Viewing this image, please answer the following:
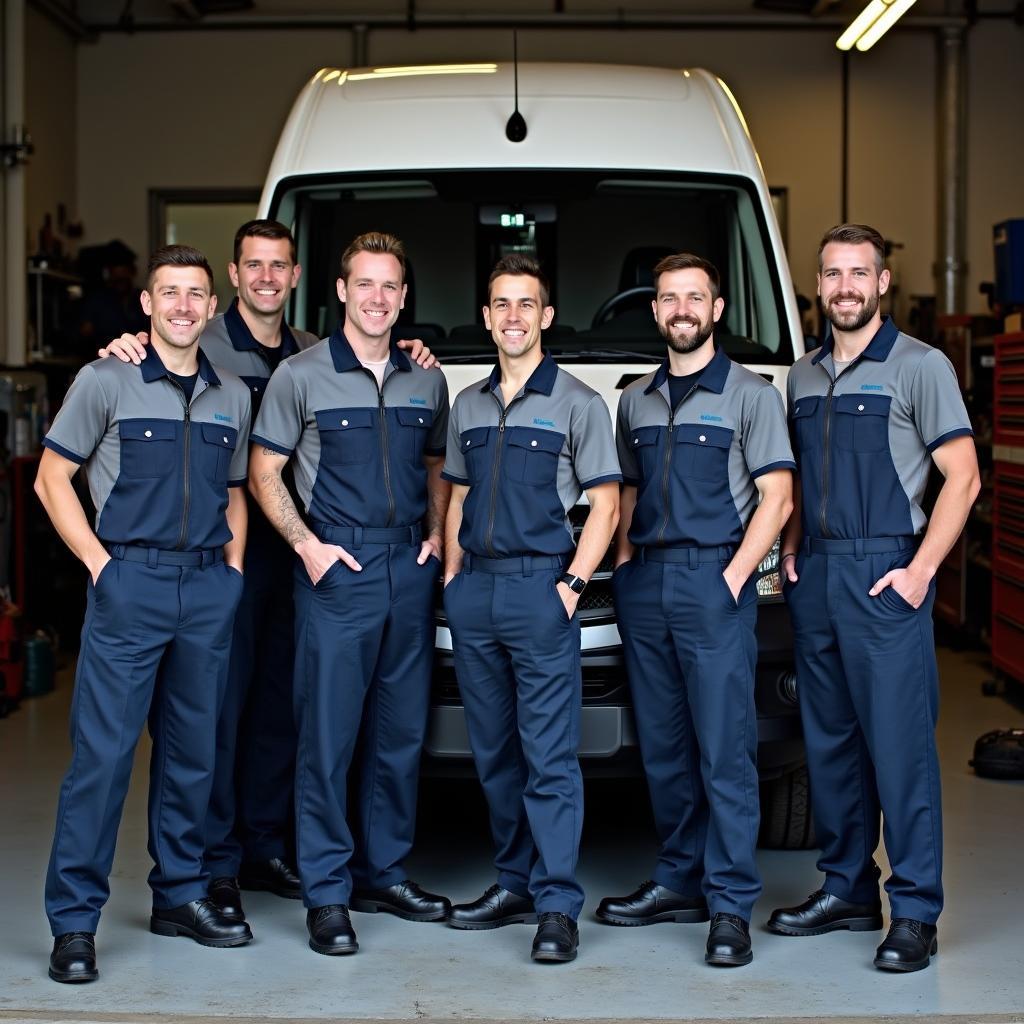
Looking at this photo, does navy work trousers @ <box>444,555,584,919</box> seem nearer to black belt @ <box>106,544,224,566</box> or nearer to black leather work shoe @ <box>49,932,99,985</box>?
black belt @ <box>106,544,224,566</box>

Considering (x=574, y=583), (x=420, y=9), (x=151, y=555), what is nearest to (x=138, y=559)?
(x=151, y=555)

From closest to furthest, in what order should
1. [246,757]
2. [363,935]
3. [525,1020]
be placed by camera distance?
[525,1020] < [363,935] < [246,757]

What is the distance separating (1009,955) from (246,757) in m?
2.13

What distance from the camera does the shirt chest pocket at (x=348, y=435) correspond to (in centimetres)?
416

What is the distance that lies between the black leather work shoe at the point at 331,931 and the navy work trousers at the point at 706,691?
2.87ft

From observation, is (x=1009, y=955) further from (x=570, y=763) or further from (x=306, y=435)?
(x=306, y=435)

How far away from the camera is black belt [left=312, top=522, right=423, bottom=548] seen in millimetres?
4148

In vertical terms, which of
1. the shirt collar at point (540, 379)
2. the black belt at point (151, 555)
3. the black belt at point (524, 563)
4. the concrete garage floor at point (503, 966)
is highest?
the shirt collar at point (540, 379)

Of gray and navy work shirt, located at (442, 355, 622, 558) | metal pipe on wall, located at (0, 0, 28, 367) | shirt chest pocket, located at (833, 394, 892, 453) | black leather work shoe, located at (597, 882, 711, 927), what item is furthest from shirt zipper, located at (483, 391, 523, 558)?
metal pipe on wall, located at (0, 0, 28, 367)

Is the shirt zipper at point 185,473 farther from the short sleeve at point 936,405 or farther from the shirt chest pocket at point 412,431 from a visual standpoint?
the short sleeve at point 936,405

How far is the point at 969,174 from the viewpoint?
11.9m

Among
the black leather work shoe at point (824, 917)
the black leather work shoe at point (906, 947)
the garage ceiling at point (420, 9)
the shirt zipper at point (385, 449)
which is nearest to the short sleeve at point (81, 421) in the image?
the shirt zipper at point (385, 449)

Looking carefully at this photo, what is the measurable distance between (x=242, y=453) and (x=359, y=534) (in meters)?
0.38

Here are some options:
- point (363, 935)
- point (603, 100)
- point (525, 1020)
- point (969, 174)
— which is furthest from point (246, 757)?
point (969, 174)
